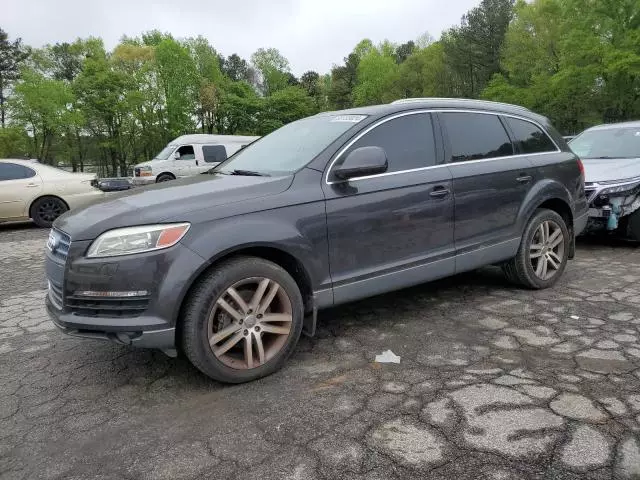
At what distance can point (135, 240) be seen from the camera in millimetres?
2799

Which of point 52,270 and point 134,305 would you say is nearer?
point 134,305

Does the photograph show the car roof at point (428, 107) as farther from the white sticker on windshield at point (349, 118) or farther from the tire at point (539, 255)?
the tire at point (539, 255)

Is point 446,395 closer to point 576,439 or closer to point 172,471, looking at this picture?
point 576,439

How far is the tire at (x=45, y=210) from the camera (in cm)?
1028

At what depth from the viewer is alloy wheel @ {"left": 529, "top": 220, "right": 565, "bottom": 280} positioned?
467 cm

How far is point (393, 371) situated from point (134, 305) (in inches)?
63.4

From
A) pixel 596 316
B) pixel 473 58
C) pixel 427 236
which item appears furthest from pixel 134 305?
pixel 473 58

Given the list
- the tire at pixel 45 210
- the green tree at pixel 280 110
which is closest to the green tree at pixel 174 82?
the green tree at pixel 280 110

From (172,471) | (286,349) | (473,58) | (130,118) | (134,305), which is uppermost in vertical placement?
(473,58)

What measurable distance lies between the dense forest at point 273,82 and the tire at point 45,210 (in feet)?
80.3

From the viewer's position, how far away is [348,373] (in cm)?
316

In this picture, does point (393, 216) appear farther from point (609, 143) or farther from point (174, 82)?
point (174, 82)

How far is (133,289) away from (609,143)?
23.8ft

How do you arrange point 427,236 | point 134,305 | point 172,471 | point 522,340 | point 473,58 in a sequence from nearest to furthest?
point 172,471 → point 134,305 → point 522,340 → point 427,236 → point 473,58
